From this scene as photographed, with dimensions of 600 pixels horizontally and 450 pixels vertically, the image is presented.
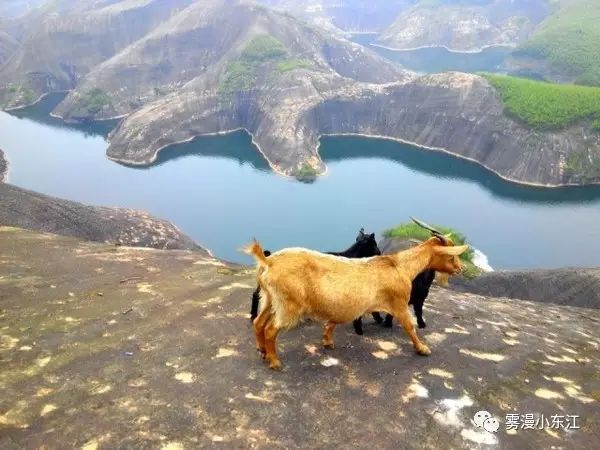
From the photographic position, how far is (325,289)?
8.76 metres

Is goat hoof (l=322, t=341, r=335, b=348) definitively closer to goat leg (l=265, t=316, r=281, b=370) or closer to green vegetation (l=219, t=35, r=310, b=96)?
goat leg (l=265, t=316, r=281, b=370)

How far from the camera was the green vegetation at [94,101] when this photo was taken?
10418 centimetres

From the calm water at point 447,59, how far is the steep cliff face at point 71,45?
2833 inches

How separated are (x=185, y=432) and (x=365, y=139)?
89563 millimetres

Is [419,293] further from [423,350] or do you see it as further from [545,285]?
[545,285]

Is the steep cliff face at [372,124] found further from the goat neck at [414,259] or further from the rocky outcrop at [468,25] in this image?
the rocky outcrop at [468,25]

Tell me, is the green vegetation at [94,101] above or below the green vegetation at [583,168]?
above

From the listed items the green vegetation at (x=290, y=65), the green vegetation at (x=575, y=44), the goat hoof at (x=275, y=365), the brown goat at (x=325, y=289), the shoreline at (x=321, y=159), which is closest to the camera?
the brown goat at (x=325, y=289)

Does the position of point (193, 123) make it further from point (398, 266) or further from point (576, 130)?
point (398, 266)

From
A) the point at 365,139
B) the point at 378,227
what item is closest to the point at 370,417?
the point at 378,227

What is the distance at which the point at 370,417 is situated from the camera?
7672 millimetres

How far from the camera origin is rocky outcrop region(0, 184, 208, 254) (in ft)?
102

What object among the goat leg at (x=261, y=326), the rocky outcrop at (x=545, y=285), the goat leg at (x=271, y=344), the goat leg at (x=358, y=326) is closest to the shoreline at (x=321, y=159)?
the rocky outcrop at (x=545, y=285)

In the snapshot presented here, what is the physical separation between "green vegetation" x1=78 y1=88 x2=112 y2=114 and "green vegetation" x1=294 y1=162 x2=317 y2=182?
53.2 meters
